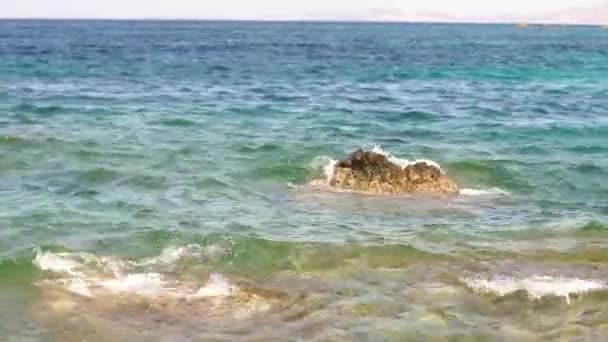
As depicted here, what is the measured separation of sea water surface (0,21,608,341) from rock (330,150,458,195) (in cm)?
66

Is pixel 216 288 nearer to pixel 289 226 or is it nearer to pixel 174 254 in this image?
pixel 174 254

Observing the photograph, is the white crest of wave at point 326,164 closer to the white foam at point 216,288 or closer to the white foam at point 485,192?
the white foam at point 485,192

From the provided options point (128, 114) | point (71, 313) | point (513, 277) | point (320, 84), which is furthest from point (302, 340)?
point (320, 84)

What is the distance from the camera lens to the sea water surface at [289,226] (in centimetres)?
1101

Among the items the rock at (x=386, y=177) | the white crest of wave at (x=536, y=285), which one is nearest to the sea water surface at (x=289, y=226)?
the white crest of wave at (x=536, y=285)

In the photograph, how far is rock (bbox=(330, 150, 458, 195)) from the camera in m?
18.5

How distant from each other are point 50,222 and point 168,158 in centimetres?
704

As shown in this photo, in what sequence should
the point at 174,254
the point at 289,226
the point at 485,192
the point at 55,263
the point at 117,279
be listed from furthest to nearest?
the point at 485,192
the point at 289,226
the point at 174,254
the point at 55,263
the point at 117,279

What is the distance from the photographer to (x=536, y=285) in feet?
39.9

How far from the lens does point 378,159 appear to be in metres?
18.7

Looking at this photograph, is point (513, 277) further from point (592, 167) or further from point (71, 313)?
point (592, 167)

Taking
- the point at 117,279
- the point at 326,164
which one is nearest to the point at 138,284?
the point at 117,279

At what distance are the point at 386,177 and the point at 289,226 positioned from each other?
3732 mm

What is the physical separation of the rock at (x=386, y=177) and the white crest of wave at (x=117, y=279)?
586 cm
